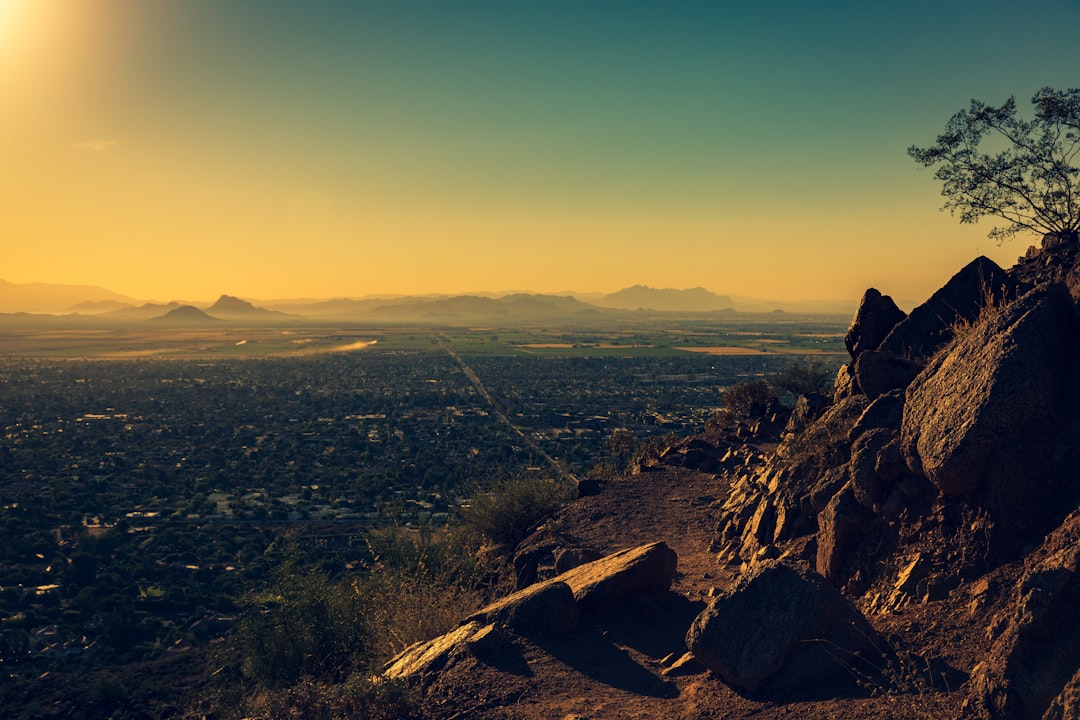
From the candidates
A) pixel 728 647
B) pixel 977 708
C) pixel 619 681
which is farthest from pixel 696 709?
pixel 977 708

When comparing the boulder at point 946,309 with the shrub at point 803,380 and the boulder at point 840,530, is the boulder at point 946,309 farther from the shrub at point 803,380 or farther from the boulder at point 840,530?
the shrub at point 803,380

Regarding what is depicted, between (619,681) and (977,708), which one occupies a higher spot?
(977,708)

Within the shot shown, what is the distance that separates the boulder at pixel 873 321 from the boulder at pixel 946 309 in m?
1.05


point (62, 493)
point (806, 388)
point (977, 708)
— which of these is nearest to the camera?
point (977, 708)

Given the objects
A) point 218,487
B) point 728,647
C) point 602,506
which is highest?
point 728,647

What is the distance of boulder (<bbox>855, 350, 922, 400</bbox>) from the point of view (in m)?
11.6

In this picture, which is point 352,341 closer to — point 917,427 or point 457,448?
point 457,448

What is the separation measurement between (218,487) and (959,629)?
41286 mm

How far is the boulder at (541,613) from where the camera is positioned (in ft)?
31.3

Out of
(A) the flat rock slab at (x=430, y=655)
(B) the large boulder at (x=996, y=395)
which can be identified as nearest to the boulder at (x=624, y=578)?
(A) the flat rock slab at (x=430, y=655)

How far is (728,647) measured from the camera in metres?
7.45

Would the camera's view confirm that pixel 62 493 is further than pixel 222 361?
Result: No

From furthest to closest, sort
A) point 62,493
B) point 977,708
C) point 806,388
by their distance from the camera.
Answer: point 62,493
point 806,388
point 977,708

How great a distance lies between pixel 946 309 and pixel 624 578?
7.95 meters
